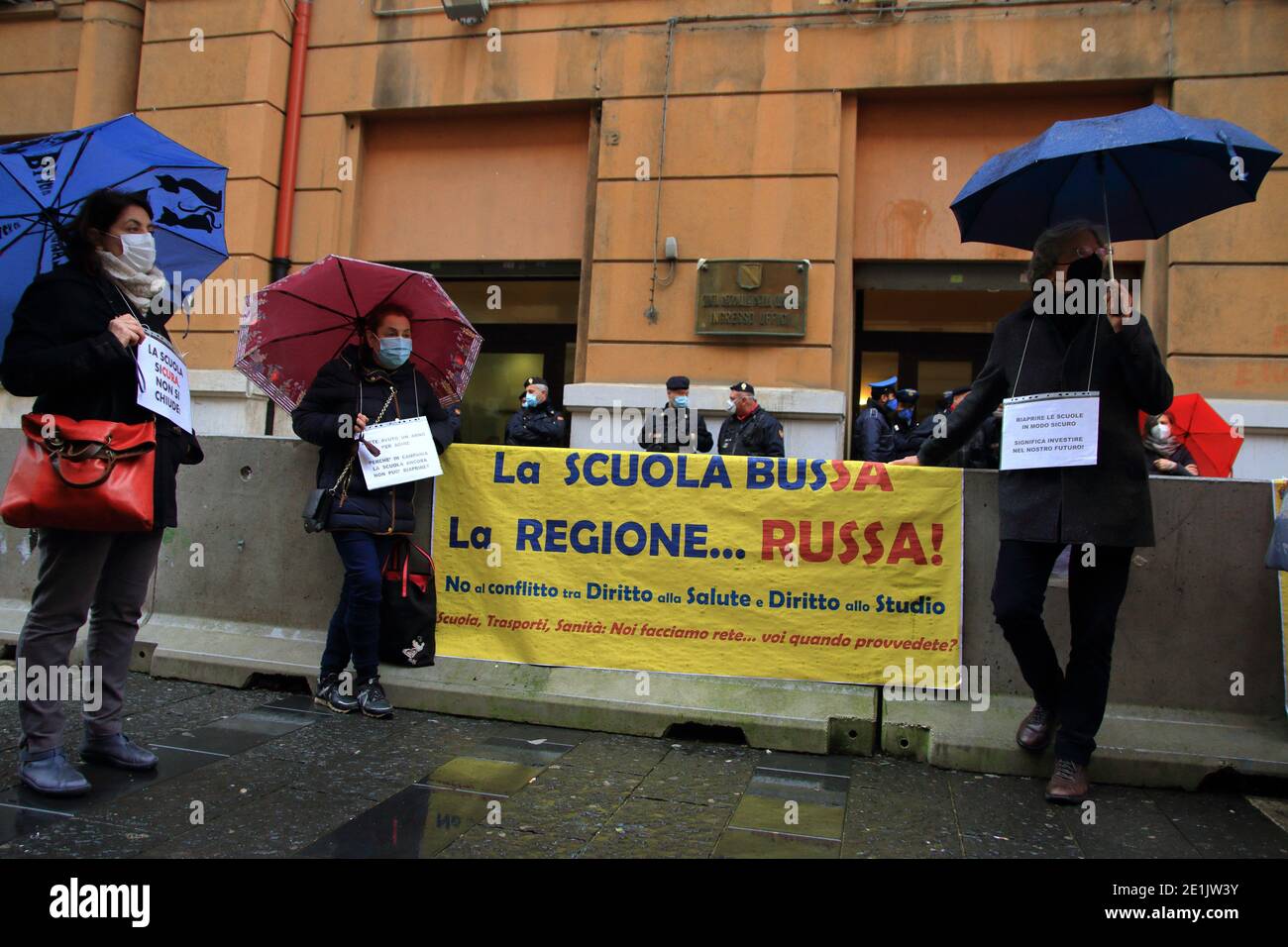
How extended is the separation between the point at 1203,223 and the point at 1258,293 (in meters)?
0.77

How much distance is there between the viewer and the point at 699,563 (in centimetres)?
465

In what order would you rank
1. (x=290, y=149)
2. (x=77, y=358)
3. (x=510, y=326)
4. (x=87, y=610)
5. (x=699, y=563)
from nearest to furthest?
(x=77, y=358) → (x=87, y=610) → (x=699, y=563) → (x=290, y=149) → (x=510, y=326)

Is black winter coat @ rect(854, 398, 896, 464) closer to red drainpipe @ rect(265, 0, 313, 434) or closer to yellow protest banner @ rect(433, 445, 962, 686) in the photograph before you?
yellow protest banner @ rect(433, 445, 962, 686)

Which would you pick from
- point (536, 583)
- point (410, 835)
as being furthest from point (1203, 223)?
point (410, 835)

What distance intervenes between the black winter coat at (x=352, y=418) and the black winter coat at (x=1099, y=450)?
9.22 feet

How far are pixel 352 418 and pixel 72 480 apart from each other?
1.41m

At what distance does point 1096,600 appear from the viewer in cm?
360

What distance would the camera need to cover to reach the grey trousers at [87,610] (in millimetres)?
3268

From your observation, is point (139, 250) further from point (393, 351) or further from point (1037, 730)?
point (1037, 730)

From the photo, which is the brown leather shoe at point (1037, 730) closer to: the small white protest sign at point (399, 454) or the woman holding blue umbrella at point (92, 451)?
the small white protest sign at point (399, 454)

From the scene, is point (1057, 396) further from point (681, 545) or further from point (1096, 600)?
point (681, 545)
